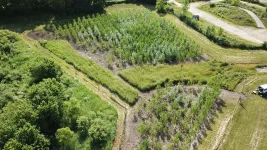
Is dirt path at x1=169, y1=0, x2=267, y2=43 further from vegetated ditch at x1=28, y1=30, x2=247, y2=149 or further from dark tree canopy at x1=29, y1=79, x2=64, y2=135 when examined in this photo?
dark tree canopy at x1=29, y1=79, x2=64, y2=135

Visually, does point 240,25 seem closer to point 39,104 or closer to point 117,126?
point 117,126

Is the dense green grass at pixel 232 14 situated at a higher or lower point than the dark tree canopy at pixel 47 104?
higher

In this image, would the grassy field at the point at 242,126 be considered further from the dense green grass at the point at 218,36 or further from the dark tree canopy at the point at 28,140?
the dark tree canopy at the point at 28,140

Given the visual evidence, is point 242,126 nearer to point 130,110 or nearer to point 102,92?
point 130,110

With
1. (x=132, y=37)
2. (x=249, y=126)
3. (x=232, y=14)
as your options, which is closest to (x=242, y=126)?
(x=249, y=126)

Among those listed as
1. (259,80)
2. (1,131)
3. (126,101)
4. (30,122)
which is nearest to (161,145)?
(126,101)

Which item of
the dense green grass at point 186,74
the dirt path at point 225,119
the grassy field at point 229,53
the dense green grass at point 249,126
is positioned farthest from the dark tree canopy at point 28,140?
the grassy field at point 229,53
